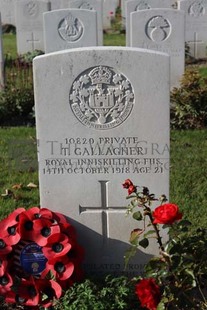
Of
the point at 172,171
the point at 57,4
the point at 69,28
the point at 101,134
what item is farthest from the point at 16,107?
the point at 57,4

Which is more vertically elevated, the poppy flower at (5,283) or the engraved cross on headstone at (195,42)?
the engraved cross on headstone at (195,42)

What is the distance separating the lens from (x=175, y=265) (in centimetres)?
317

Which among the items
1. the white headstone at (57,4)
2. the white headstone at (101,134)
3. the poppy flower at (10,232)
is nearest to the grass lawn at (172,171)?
the white headstone at (101,134)

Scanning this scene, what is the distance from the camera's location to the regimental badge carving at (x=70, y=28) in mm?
9109

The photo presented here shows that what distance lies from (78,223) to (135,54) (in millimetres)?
1139

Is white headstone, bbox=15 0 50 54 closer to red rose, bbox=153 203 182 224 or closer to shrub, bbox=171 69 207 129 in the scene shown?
shrub, bbox=171 69 207 129

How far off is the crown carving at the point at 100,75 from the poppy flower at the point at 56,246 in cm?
94

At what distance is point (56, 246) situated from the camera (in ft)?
12.1

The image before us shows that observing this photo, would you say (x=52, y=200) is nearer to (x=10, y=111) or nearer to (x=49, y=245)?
(x=49, y=245)

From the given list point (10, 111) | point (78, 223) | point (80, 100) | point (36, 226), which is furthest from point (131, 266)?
point (10, 111)

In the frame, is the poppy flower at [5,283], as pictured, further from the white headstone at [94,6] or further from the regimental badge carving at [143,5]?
the white headstone at [94,6]

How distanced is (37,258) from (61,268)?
6.8 inches

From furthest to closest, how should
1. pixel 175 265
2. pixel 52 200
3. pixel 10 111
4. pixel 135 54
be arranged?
pixel 10 111, pixel 52 200, pixel 135 54, pixel 175 265

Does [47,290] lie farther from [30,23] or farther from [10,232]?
[30,23]
